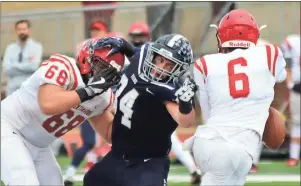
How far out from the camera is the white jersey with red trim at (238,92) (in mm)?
4816

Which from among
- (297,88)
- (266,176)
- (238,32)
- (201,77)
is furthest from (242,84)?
(297,88)

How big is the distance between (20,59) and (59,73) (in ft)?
14.9

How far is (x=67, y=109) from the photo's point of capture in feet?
16.5

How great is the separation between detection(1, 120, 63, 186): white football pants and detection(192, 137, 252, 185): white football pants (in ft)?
3.49

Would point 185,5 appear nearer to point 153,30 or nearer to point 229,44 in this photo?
point 153,30

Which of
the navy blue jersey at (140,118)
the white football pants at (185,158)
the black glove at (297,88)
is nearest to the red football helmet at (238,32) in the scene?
the navy blue jersey at (140,118)

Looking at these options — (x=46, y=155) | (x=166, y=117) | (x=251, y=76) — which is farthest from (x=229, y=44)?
(x=46, y=155)

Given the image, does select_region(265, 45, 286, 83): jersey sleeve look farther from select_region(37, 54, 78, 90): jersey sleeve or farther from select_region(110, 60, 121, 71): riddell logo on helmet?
select_region(37, 54, 78, 90): jersey sleeve

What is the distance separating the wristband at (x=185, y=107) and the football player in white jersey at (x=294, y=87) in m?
4.88

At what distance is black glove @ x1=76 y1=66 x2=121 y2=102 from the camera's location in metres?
5.03

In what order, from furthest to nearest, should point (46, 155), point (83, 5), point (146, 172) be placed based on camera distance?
point (83, 5) < point (46, 155) < point (146, 172)

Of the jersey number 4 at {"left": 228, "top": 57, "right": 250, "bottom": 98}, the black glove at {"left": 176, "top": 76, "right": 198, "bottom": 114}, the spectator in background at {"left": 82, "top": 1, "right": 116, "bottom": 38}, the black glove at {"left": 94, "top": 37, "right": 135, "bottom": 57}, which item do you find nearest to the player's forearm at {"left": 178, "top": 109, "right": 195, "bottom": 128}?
the black glove at {"left": 176, "top": 76, "right": 198, "bottom": 114}

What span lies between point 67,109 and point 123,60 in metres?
0.52

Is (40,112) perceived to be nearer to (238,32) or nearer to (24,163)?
(24,163)
